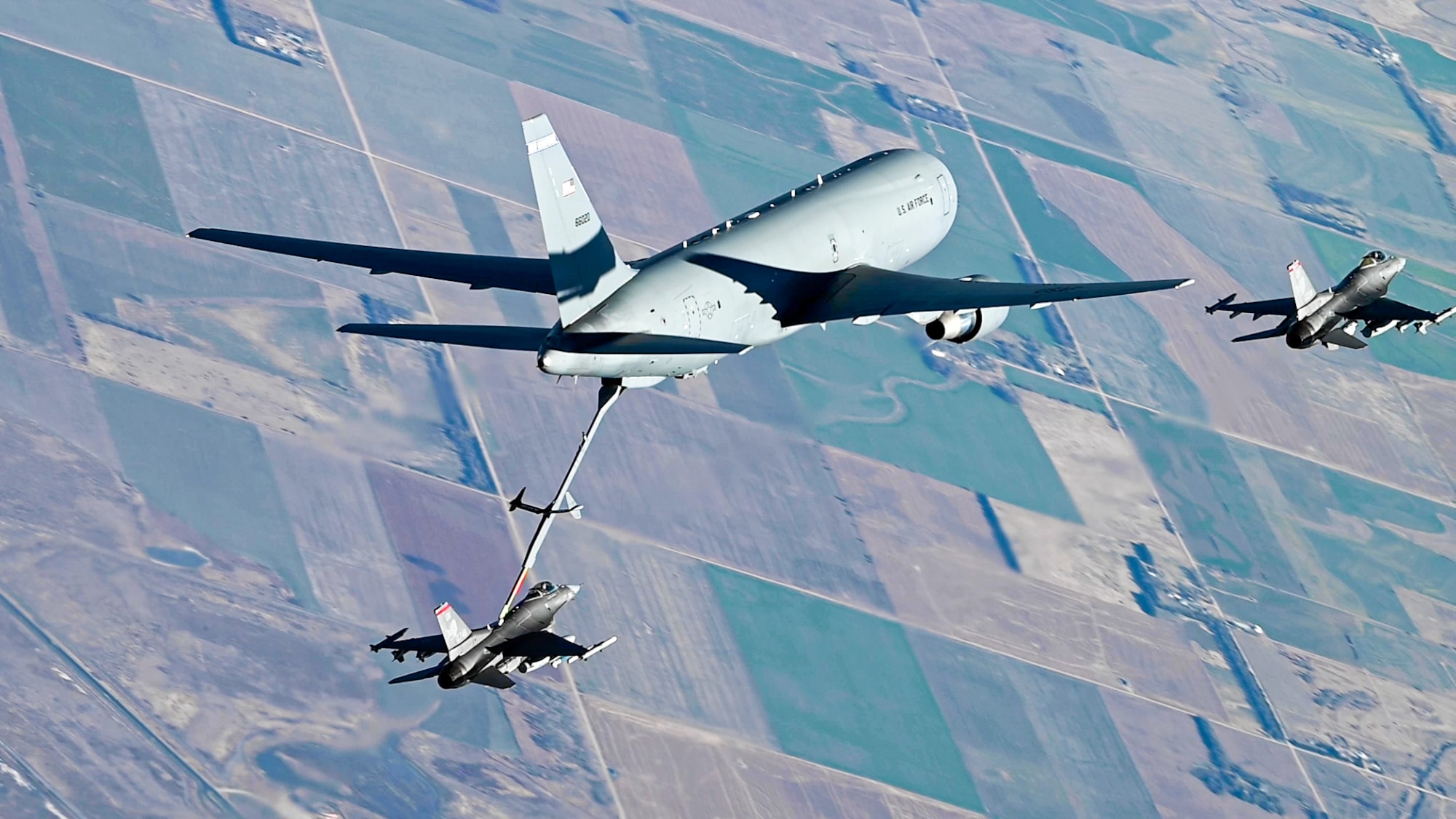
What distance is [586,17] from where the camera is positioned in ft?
635

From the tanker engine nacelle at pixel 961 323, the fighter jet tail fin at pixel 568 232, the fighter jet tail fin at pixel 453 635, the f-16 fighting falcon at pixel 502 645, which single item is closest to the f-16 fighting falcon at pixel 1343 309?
the tanker engine nacelle at pixel 961 323

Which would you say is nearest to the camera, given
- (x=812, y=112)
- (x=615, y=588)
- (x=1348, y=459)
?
(x=615, y=588)

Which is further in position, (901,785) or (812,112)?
(812,112)

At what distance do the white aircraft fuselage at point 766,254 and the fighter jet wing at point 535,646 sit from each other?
32.9 feet

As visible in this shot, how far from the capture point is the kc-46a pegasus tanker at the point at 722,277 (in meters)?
64.9

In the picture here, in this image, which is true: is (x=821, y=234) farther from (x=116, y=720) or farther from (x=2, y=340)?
(x=2, y=340)

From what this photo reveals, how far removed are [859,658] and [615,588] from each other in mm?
17884

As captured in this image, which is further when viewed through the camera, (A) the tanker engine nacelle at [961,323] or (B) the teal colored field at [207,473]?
(B) the teal colored field at [207,473]

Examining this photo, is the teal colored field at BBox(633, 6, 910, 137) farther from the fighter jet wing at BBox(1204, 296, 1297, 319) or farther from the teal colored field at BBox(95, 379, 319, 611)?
the fighter jet wing at BBox(1204, 296, 1297, 319)

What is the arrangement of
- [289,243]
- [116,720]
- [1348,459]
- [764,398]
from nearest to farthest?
[289,243]
[116,720]
[764,398]
[1348,459]

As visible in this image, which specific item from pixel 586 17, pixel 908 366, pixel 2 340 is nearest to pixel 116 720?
pixel 2 340

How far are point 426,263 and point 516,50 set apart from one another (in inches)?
4604

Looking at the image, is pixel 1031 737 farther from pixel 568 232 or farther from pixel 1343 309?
pixel 568 232

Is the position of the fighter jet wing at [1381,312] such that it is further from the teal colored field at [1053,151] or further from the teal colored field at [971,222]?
the teal colored field at [1053,151]
